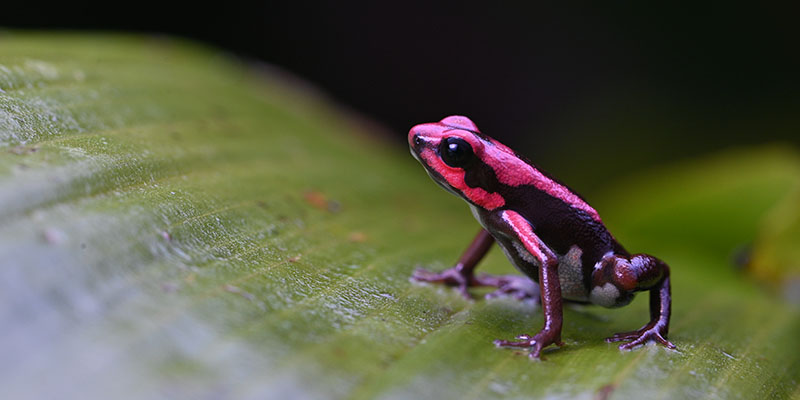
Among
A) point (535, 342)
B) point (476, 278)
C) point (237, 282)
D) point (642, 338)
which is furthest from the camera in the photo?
point (476, 278)

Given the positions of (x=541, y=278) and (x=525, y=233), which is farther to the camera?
(x=525, y=233)

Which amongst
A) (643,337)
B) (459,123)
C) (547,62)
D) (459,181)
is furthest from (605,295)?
(547,62)

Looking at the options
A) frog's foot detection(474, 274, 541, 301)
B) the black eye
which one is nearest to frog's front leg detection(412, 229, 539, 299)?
frog's foot detection(474, 274, 541, 301)

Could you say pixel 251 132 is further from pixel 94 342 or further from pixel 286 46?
pixel 286 46

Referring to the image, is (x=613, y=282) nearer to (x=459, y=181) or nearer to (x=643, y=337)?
(x=643, y=337)

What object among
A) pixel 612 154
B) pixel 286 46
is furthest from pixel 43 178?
pixel 286 46

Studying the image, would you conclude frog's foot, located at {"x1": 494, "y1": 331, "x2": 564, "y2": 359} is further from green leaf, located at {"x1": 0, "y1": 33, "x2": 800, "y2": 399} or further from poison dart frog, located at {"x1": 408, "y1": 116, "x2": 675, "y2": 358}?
poison dart frog, located at {"x1": 408, "y1": 116, "x2": 675, "y2": 358}
